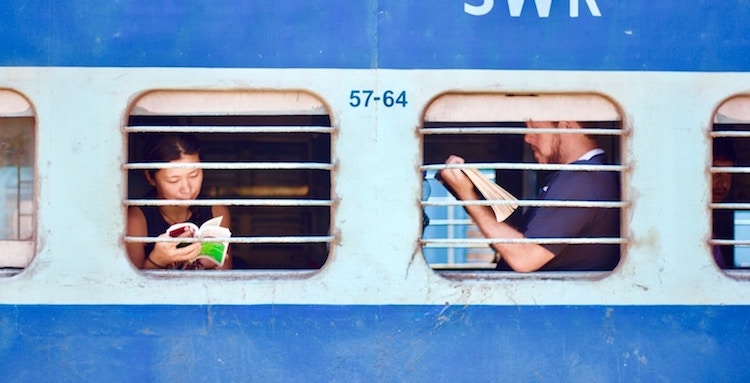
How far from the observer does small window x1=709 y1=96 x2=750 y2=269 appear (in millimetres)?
2979

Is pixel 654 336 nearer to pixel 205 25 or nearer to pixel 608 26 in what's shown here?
pixel 608 26

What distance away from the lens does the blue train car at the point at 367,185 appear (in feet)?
9.53

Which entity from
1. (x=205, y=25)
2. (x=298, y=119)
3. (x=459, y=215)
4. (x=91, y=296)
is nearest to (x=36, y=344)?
(x=91, y=296)

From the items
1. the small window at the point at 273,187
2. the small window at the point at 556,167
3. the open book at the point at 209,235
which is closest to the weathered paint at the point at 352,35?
the small window at the point at 556,167

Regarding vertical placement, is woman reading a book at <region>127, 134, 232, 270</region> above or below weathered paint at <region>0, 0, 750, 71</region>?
below

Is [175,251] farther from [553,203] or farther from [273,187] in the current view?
[273,187]

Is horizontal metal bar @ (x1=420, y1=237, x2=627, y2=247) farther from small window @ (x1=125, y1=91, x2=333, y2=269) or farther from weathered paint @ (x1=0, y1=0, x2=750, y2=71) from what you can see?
small window @ (x1=125, y1=91, x2=333, y2=269)

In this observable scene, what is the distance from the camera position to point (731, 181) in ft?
12.0

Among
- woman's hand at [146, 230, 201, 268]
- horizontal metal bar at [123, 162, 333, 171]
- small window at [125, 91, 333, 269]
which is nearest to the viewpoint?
horizontal metal bar at [123, 162, 333, 171]

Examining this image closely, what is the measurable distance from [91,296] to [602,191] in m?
1.65

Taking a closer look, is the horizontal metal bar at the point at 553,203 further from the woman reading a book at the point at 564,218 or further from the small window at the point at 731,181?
the small window at the point at 731,181

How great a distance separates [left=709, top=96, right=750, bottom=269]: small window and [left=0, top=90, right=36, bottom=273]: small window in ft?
7.11

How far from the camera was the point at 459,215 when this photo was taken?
20.5 feet

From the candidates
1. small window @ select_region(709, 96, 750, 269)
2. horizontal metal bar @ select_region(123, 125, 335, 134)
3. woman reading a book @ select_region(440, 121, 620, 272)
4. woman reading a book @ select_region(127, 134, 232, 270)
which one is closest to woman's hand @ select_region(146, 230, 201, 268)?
woman reading a book @ select_region(127, 134, 232, 270)
